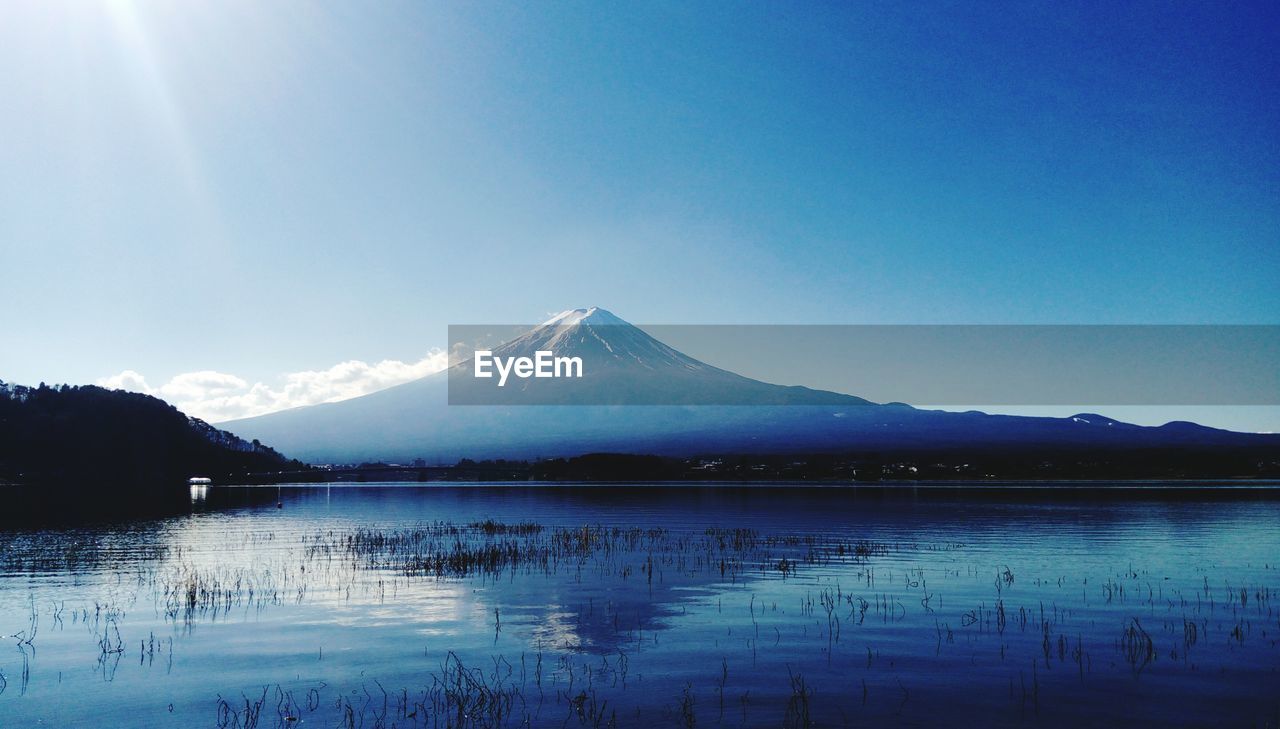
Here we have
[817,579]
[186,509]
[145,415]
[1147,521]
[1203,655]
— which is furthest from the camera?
[145,415]

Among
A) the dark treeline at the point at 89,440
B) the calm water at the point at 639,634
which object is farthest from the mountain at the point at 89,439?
the calm water at the point at 639,634

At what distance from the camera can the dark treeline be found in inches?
6033

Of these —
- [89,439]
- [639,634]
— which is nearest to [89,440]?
[89,439]

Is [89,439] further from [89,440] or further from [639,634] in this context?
[639,634]

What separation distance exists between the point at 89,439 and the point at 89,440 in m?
0.23

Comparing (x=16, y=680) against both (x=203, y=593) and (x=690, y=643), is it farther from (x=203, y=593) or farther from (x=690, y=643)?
(x=690, y=643)

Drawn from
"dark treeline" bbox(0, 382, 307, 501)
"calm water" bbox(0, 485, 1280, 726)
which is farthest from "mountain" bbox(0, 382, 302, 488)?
"calm water" bbox(0, 485, 1280, 726)

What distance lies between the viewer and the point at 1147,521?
60125mm

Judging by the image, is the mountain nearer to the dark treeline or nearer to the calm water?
the dark treeline

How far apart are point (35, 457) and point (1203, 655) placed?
180585 mm

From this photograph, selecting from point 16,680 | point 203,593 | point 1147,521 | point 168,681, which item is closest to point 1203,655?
point 168,681

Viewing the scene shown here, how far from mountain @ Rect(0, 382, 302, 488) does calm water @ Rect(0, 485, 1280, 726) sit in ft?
439

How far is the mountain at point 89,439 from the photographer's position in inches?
6038

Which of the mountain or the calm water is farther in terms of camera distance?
the mountain
